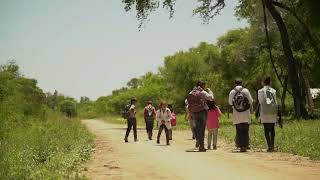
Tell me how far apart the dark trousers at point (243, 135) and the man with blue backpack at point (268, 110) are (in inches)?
20.8

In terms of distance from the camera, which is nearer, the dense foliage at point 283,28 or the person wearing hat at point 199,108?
the person wearing hat at point 199,108

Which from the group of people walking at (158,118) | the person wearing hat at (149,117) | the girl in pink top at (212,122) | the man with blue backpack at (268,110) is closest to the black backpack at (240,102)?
the man with blue backpack at (268,110)

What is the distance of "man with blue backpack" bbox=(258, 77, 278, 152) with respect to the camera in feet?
50.3

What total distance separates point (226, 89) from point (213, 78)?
171 inches

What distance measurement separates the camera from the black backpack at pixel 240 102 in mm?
15672

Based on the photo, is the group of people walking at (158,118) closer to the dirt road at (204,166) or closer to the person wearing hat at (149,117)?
the person wearing hat at (149,117)

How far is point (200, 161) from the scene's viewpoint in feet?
41.4

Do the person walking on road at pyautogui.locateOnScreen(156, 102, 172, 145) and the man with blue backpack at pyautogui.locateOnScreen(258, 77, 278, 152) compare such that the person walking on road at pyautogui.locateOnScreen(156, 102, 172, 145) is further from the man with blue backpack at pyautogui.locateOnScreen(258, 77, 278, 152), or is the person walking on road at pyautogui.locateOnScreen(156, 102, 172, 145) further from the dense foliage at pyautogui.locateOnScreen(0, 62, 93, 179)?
the man with blue backpack at pyautogui.locateOnScreen(258, 77, 278, 152)

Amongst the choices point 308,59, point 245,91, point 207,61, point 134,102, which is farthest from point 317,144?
point 207,61

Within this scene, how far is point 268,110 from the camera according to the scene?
15.4m

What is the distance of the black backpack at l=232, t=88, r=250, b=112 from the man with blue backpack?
41 cm

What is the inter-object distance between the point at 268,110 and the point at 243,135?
3.26 feet

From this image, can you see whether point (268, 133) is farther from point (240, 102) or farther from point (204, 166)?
point (204, 166)

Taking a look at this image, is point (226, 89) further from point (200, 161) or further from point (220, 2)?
point (200, 161)
